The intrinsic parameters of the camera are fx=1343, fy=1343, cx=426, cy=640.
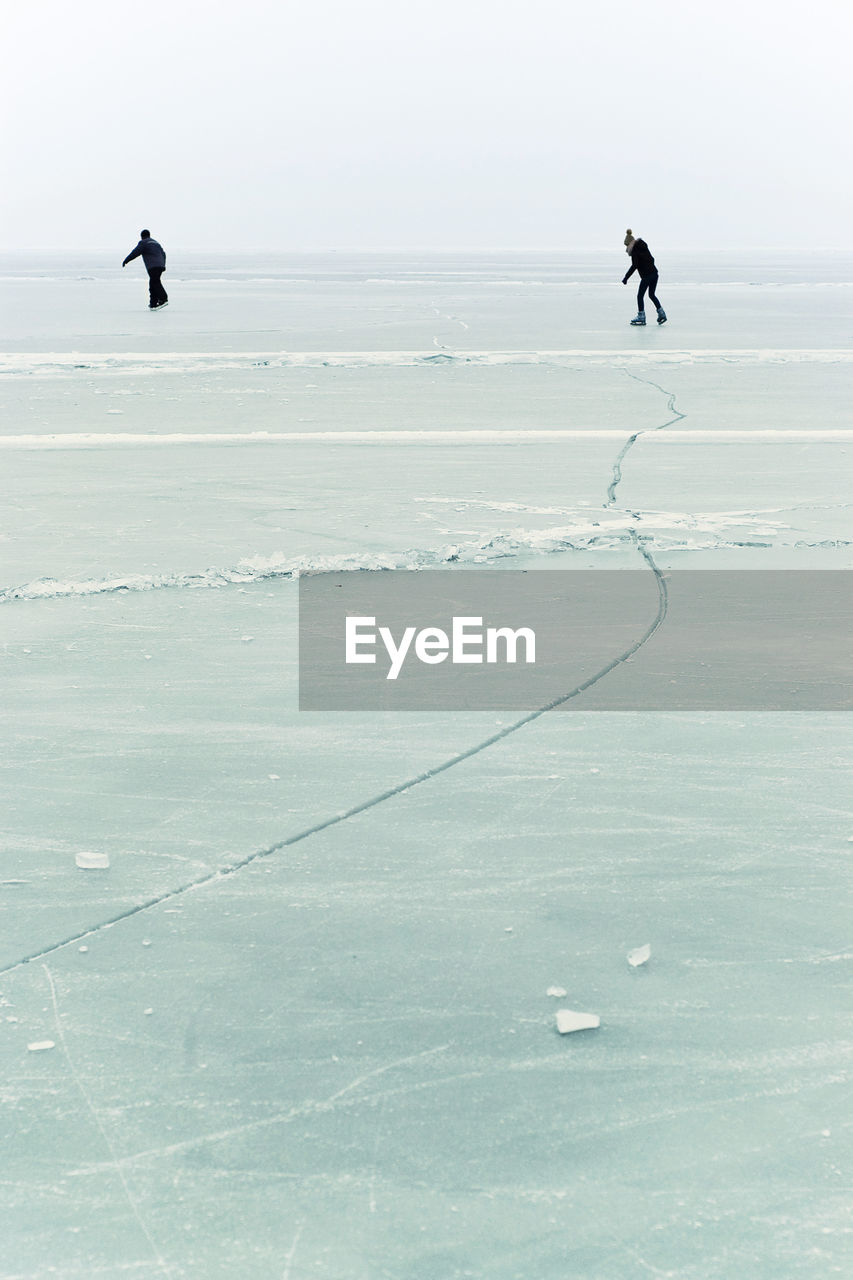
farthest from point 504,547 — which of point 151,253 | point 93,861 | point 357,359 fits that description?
point 151,253

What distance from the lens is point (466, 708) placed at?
3967 millimetres

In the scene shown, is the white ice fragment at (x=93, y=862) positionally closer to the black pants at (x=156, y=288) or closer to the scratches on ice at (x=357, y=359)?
the scratches on ice at (x=357, y=359)

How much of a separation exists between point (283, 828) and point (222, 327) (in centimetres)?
1789

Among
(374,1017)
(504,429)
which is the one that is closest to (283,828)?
(374,1017)

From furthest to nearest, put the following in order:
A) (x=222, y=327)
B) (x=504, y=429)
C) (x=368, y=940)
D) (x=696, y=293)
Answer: (x=696, y=293), (x=222, y=327), (x=504, y=429), (x=368, y=940)

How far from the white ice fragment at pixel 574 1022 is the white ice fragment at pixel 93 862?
1.11 meters

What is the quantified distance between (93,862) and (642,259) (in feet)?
56.7

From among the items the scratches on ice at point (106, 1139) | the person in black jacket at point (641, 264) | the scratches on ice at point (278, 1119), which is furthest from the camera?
the person in black jacket at point (641, 264)

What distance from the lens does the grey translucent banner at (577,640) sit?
407 cm

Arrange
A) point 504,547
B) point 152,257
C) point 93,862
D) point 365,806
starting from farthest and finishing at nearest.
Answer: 1. point 152,257
2. point 504,547
3. point 365,806
4. point 93,862

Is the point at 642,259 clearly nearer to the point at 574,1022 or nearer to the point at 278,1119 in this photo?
the point at 574,1022

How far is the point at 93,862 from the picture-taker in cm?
Answer: 293

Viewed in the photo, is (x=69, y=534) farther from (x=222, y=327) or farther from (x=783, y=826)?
(x=222, y=327)
